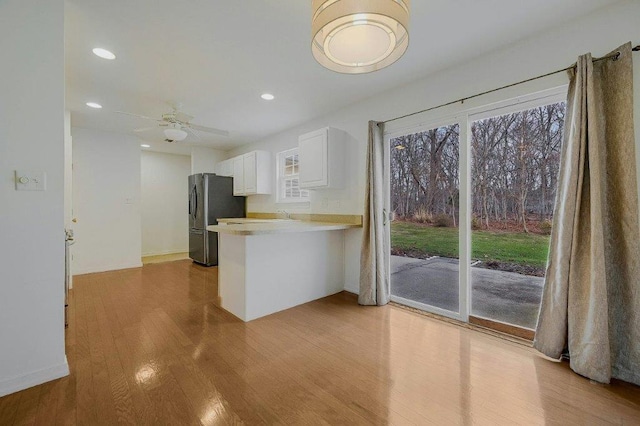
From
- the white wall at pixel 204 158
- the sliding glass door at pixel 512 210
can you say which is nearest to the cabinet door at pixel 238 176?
the white wall at pixel 204 158

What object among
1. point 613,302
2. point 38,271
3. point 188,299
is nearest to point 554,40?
point 613,302

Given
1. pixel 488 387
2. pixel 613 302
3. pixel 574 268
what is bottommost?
pixel 488 387

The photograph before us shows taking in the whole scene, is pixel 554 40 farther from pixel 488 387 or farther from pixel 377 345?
pixel 377 345

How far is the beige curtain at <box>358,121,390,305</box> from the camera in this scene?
3184 mm

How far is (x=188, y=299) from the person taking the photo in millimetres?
3389

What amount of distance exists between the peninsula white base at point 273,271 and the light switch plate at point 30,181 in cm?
148

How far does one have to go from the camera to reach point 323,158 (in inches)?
140

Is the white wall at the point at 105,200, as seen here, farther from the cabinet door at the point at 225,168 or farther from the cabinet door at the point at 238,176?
the cabinet door at the point at 238,176

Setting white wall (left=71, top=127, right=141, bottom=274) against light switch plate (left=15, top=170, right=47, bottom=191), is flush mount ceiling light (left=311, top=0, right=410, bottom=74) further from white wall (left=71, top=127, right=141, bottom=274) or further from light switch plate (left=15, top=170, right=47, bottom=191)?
white wall (left=71, top=127, right=141, bottom=274)

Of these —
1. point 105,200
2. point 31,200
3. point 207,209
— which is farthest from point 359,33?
point 105,200

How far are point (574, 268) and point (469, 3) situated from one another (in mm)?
1957

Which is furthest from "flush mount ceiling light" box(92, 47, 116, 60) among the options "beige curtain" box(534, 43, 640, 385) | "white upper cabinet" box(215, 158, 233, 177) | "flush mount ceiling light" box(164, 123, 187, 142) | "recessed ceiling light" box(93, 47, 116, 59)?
"beige curtain" box(534, 43, 640, 385)

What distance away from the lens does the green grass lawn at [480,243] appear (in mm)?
2395

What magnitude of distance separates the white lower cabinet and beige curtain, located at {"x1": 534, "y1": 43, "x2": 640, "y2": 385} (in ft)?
13.7
